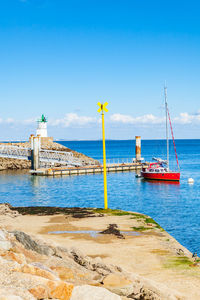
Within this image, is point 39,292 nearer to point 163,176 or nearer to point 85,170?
point 163,176

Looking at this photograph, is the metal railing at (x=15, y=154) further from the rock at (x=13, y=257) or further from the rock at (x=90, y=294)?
the rock at (x=90, y=294)

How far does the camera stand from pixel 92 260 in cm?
1200

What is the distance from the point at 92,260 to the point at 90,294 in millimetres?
4193

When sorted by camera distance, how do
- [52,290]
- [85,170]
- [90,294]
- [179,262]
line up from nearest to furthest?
1. [52,290]
2. [90,294]
3. [179,262]
4. [85,170]

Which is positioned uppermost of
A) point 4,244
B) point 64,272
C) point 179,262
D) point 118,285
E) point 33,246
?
point 4,244

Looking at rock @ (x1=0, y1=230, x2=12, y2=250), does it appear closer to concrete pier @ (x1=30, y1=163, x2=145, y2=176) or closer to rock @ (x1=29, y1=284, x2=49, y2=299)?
rock @ (x1=29, y1=284, x2=49, y2=299)

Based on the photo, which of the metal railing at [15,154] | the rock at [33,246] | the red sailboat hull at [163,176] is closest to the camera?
the rock at [33,246]

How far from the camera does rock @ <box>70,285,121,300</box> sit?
7.70 metres

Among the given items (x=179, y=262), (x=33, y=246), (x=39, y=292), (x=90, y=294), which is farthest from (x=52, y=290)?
(x=179, y=262)

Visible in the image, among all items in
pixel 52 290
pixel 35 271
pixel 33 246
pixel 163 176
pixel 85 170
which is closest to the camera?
pixel 52 290

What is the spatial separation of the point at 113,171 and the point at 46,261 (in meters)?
69.1

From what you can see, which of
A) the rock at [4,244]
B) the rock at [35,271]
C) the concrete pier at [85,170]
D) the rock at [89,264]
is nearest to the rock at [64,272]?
the rock at [35,271]

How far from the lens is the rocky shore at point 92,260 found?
7781 millimetres

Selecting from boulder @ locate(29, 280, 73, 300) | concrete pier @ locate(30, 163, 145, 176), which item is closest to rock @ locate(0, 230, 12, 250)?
boulder @ locate(29, 280, 73, 300)
